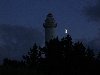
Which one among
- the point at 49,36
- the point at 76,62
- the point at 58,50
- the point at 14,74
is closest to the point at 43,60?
the point at 58,50

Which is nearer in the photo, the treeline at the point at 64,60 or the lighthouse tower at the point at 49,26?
the treeline at the point at 64,60

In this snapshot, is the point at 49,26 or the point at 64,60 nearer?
the point at 64,60

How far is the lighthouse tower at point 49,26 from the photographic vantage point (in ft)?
279

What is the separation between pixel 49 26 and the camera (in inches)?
3423

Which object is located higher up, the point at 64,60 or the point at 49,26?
the point at 49,26

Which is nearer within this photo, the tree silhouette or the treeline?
the treeline

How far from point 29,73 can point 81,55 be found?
2065 cm

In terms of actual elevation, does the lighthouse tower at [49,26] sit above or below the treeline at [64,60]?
above

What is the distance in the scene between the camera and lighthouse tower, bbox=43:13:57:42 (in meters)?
84.9

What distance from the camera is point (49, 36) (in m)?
84.6

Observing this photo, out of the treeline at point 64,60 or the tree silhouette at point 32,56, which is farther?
the tree silhouette at point 32,56

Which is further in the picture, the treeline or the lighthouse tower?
the lighthouse tower

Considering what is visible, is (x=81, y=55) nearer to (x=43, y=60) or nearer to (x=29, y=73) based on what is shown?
(x=43, y=60)

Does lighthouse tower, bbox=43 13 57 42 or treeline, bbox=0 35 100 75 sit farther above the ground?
lighthouse tower, bbox=43 13 57 42
